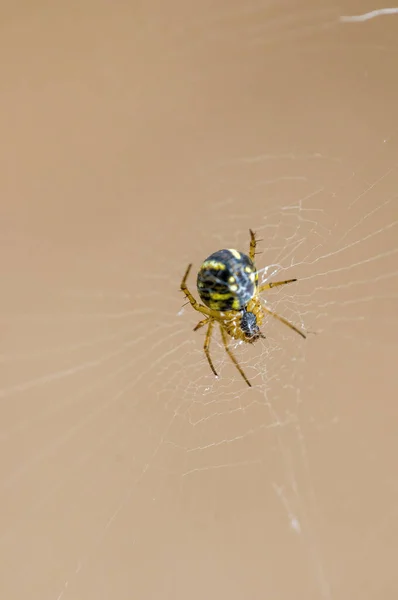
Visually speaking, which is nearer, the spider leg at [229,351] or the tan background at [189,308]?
the spider leg at [229,351]

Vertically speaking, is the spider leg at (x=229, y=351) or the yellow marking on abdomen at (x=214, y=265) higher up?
the yellow marking on abdomen at (x=214, y=265)

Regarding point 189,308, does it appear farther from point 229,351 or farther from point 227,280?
point 227,280

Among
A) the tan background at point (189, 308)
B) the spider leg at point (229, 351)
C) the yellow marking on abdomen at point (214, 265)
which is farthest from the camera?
the tan background at point (189, 308)

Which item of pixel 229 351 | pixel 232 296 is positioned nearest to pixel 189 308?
pixel 229 351

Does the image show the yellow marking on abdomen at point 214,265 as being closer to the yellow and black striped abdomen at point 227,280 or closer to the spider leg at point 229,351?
the yellow and black striped abdomen at point 227,280

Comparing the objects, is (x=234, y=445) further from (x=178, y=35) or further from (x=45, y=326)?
(x=178, y=35)

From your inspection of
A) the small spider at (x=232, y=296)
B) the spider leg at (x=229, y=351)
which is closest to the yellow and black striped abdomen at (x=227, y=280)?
the small spider at (x=232, y=296)

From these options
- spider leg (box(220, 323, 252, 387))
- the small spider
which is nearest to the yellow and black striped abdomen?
the small spider
